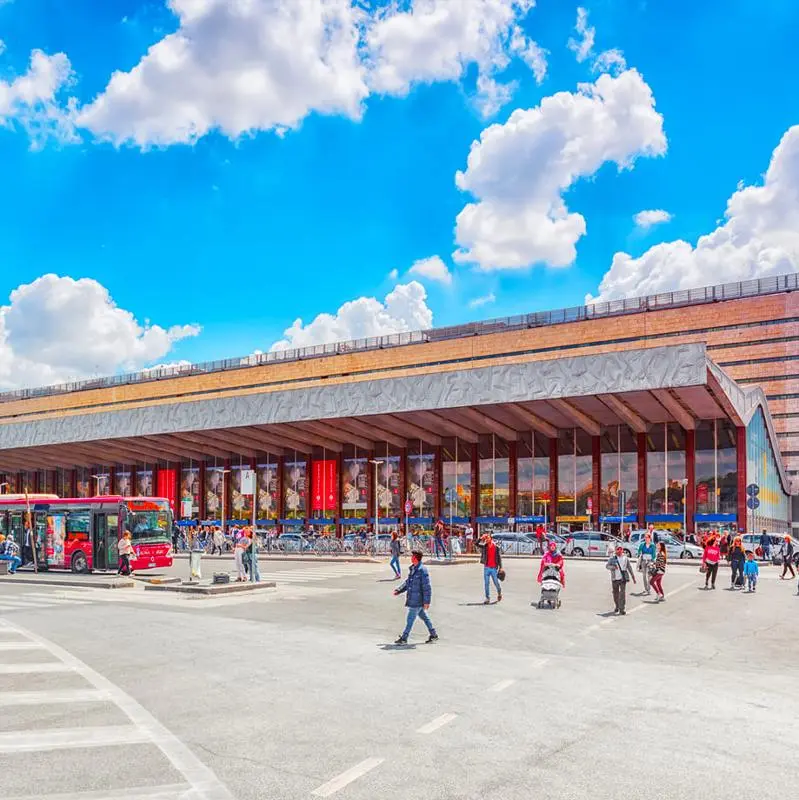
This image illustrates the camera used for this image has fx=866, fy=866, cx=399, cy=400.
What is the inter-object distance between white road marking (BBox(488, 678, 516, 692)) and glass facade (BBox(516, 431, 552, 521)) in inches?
1857

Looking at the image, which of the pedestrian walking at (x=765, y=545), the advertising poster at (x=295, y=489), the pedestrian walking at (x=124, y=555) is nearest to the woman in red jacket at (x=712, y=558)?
the pedestrian walking at (x=765, y=545)

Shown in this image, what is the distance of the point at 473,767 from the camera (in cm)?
699

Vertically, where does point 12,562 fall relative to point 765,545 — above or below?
above

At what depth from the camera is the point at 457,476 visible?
61781 millimetres

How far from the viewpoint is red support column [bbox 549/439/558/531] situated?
5700cm

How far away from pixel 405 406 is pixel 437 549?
57.3ft

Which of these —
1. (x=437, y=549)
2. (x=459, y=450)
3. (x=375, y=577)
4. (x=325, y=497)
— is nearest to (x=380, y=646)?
(x=375, y=577)

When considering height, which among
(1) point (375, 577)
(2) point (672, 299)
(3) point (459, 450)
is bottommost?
(1) point (375, 577)

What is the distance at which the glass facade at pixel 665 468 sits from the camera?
5316 centimetres

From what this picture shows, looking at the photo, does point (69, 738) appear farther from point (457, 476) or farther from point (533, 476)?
point (457, 476)

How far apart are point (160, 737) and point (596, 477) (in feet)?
164

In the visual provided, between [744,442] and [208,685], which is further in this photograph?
[744,442]

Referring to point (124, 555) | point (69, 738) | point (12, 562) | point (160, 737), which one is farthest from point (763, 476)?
point (69, 738)

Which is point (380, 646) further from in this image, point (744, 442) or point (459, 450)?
point (459, 450)
